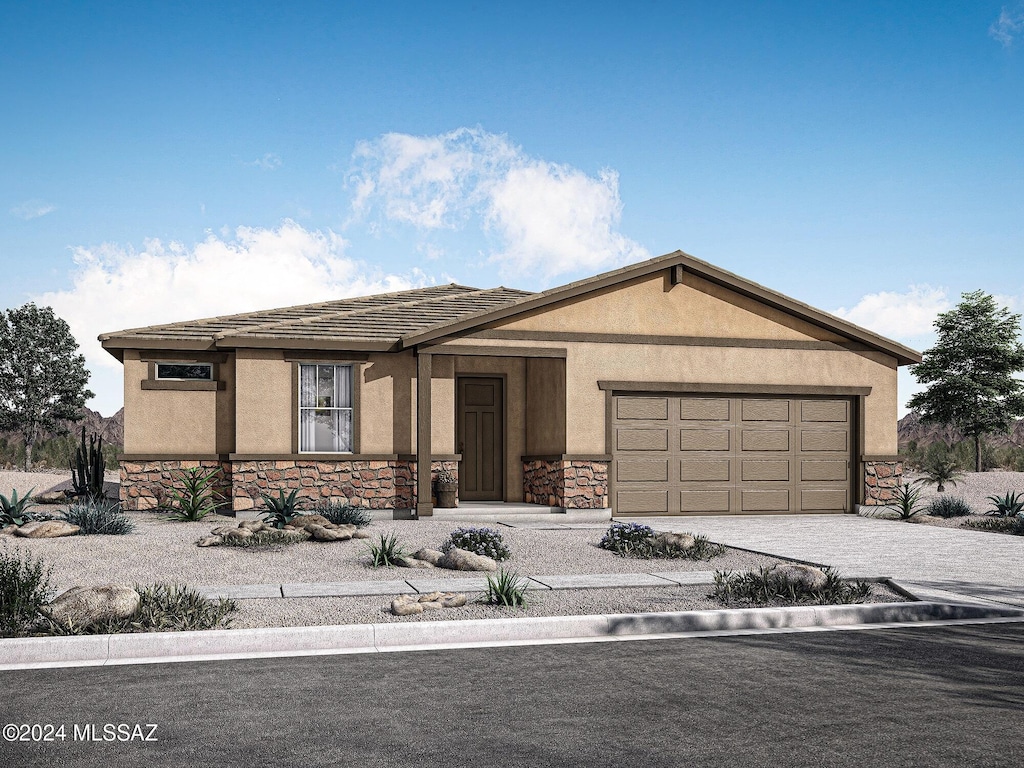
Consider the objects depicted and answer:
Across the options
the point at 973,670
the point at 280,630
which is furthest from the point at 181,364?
the point at 973,670

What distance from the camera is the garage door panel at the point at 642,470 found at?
20.0 metres

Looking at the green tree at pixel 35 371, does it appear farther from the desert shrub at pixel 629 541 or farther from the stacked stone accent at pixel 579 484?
the desert shrub at pixel 629 541

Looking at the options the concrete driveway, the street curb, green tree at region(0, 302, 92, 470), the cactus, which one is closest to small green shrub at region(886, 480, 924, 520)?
the concrete driveway

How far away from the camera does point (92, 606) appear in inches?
336

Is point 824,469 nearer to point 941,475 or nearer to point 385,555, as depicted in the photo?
point 941,475

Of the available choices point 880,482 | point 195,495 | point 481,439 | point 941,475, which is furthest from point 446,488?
point 941,475

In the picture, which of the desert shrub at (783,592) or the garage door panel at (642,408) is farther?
the garage door panel at (642,408)

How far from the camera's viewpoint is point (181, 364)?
793 inches

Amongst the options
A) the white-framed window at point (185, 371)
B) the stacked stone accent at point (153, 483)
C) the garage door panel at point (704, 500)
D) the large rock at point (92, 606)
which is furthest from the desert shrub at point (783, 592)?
the white-framed window at point (185, 371)

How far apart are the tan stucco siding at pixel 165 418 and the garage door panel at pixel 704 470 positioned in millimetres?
9493

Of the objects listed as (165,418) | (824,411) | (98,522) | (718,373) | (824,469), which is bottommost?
(98,522)

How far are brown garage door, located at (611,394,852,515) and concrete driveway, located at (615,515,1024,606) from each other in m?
0.44

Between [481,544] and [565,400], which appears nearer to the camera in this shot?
[481,544]

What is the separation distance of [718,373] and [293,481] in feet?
28.9
